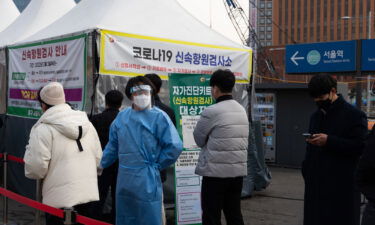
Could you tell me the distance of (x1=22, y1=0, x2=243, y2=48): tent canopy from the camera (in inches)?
251

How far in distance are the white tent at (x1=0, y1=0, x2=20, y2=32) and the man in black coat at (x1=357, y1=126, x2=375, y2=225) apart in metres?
12.2

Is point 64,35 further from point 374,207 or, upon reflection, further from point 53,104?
point 374,207

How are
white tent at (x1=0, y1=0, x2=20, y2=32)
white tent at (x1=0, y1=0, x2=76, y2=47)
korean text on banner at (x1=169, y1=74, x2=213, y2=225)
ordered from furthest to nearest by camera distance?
1. white tent at (x1=0, y1=0, x2=20, y2=32)
2. white tent at (x1=0, y1=0, x2=76, y2=47)
3. korean text on banner at (x1=169, y1=74, x2=213, y2=225)

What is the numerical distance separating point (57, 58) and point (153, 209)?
3647 millimetres

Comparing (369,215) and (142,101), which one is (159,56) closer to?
(142,101)

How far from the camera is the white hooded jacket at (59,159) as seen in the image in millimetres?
3631

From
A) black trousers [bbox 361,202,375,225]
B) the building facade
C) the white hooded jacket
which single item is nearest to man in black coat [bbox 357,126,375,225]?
black trousers [bbox 361,202,375,225]

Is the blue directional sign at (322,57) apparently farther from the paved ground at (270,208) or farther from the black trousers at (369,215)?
the black trousers at (369,215)

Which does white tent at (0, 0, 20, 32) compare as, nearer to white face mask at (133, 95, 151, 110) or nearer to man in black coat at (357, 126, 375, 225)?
white face mask at (133, 95, 151, 110)

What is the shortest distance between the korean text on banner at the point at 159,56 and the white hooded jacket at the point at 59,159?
2.37 meters

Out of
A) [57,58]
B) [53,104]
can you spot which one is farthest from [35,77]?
[53,104]

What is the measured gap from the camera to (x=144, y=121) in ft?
11.8

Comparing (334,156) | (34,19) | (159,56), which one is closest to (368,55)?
(159,56)

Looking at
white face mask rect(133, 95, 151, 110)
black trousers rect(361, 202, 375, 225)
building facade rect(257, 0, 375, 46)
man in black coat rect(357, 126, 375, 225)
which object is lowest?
black trousers rect(361, 202, 375, 225)
